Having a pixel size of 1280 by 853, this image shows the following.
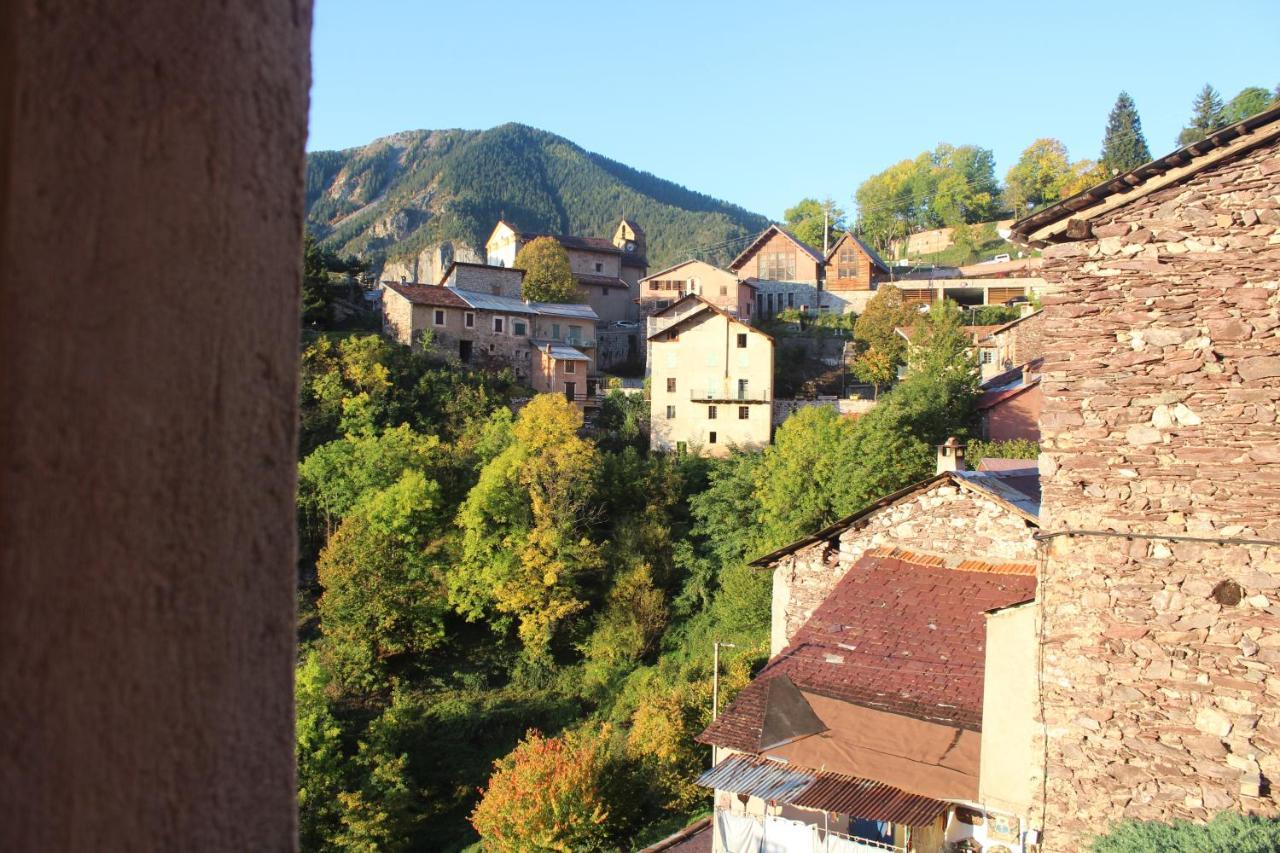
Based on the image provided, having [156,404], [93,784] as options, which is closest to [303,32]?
[156,404]

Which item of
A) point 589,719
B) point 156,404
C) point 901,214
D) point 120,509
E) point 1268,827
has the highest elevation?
point 901,214

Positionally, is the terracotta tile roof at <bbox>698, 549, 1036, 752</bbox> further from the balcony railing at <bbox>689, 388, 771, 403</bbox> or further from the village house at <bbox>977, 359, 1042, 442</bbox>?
the balcony railing at <bbox>689, 388, 771, 403</bbox>

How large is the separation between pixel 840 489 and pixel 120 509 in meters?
24.3

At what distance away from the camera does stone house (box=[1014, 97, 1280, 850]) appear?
18.5 ft

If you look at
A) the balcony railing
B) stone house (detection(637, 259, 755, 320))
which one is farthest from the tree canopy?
the balcony railing

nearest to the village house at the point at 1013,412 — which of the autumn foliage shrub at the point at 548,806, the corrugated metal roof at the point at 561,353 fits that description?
the corrugated metal roof at the point at 561,353

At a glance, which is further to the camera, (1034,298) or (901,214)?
(901,214)

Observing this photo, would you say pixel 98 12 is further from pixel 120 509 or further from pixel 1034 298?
pixel 1034 298

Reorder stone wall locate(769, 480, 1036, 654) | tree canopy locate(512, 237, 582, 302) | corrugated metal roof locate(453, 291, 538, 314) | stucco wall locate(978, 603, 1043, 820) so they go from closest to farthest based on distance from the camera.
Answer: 1. stucco wall locate(978, 603, 1043, 820)
2. stone wall locate(769, 480, 1036, 654)
3. corrugated metal roof locate(453, 291, 538, 314)
4. tree canopy locate(512, 237, 582, 302)

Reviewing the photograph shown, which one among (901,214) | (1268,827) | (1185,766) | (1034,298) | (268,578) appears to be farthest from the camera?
(901,214)

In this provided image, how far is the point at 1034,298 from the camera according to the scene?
4203 cm

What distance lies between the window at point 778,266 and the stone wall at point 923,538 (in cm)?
3465

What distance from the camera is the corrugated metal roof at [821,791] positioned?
28.7 feet

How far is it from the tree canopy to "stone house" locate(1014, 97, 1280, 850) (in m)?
39.4
